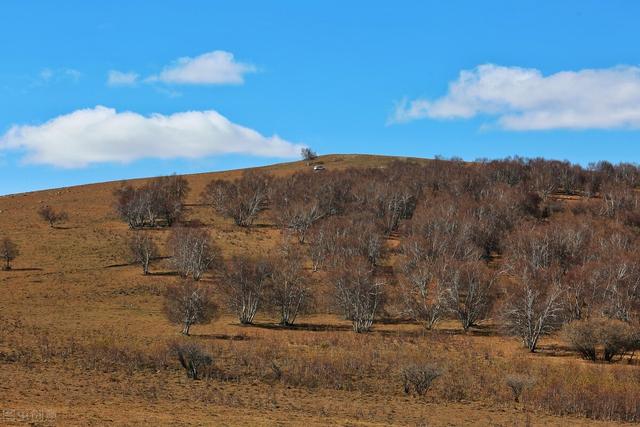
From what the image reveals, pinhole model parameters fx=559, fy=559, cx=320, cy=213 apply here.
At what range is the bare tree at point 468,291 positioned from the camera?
5016cm

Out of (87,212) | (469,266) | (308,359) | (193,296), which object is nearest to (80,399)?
(308,359)

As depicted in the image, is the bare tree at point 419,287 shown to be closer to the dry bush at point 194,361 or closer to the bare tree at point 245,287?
the bare tree at point 245,287

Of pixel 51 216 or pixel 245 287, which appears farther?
pixel 51 216

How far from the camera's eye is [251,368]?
32594 mm

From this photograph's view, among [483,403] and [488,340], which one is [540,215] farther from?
[483,403]

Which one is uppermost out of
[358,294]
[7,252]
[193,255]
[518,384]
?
[193,255]

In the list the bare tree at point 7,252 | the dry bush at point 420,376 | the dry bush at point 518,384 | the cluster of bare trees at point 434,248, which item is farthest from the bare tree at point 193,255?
the dry bush at point 518,384

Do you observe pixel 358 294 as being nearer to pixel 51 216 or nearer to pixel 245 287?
pixel 245 287

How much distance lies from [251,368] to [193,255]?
32036 millimetres

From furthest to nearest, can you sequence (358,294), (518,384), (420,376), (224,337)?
(358,294), (224,337), (420,376), (518,384)

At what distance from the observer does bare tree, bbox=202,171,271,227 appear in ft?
308

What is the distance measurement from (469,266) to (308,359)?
76.2 ft

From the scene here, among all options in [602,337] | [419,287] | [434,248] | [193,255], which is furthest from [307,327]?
[602,337]

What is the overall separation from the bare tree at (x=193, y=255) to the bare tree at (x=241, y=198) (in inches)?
1126
